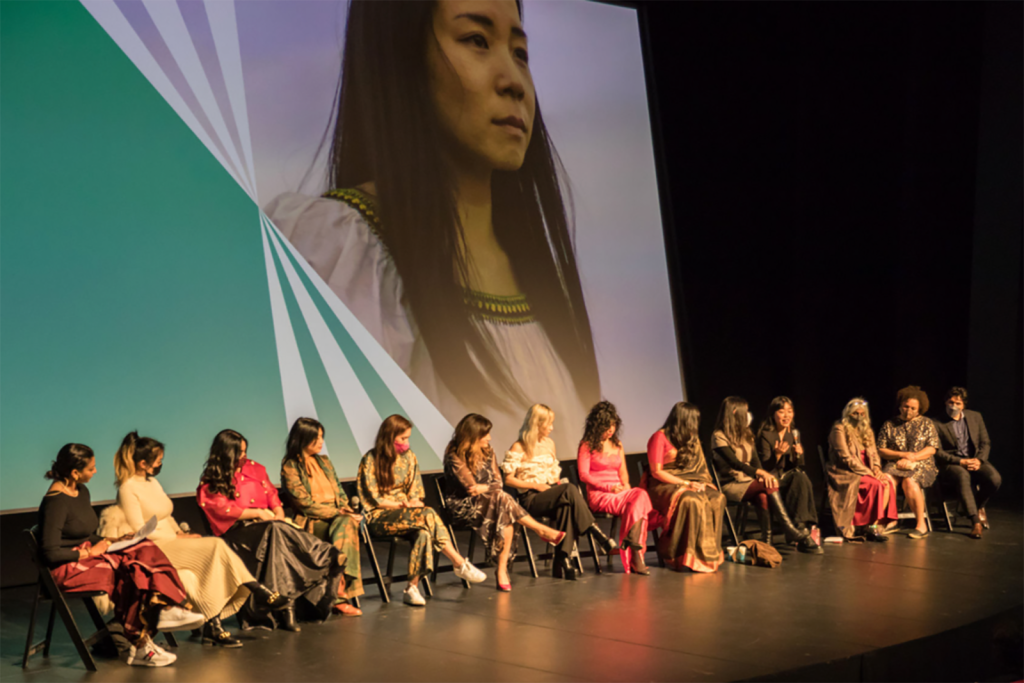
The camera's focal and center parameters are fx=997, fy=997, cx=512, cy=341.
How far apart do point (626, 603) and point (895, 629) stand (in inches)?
47.8

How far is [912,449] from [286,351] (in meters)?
4.37

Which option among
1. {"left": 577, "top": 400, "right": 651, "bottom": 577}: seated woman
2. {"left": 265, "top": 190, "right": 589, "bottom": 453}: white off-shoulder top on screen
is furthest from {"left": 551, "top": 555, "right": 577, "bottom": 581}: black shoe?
{"left": 265, "top": 190, "right": 589, "bottom": 453}: white off-shoulder top on screen

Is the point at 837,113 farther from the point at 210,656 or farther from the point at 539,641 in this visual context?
the point at 210,656

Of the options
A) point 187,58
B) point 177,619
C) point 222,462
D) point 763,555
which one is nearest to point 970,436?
point 763,555

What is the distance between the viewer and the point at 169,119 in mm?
5531

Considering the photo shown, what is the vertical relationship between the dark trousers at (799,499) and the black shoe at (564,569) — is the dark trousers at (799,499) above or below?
above

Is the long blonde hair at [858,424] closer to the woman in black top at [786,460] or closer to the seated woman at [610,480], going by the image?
the woman in black top at [786,460]

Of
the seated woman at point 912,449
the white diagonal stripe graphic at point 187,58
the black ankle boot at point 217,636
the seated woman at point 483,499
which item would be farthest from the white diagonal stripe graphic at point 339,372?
the seated woman at point 912,449

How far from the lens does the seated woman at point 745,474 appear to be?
20.0 feet

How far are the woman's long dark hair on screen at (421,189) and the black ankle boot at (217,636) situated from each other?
9.27ft

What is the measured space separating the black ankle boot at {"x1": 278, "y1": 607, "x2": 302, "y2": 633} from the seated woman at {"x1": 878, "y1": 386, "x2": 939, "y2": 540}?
4412 millimetres

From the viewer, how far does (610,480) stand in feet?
19.1

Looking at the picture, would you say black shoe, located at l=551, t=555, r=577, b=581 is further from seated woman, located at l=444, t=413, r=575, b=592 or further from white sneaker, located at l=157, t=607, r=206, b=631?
white sneaker, located at l=157, t=607, r=206, b=631

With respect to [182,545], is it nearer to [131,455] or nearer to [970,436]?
[131,455]
